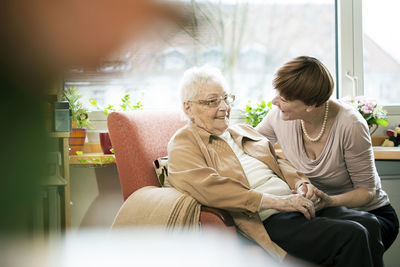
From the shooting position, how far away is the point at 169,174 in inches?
74.2

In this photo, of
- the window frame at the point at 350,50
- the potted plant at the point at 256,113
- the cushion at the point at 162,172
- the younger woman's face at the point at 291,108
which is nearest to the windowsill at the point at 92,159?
the cushion at the point at 162,172

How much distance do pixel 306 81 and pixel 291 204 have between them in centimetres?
55

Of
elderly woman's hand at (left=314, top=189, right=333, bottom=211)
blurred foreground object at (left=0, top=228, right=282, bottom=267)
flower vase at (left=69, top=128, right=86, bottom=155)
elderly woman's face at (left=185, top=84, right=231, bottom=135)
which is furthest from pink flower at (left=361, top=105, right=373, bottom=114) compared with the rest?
blurred foreground object at (left=0, top=228, right=282, bottom=267)

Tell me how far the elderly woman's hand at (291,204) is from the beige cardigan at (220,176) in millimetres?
41

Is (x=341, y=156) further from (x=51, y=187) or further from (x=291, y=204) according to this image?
(x=51, y=187)

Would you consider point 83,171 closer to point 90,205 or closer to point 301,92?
point 90,205

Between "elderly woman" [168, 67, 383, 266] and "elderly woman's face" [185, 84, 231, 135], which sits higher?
"elderly woman's face" [185, 84, 231, 135]

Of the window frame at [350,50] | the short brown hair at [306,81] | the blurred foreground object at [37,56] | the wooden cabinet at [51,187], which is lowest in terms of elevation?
the wooden cabinet at [51,187]

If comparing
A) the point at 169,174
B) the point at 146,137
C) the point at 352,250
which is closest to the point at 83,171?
the point at 146,137

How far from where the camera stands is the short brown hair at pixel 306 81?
1.93m

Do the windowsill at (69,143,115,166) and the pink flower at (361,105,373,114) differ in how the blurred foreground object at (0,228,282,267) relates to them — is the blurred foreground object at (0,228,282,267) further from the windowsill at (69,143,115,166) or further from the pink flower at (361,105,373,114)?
the pink flower at (361,105,373,114)

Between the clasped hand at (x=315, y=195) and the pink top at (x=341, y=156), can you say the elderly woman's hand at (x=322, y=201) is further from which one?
the pink top at (x=341, y=156)

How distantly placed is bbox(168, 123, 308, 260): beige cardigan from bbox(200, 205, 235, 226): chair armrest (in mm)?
18

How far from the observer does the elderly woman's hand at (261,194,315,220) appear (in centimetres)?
177
